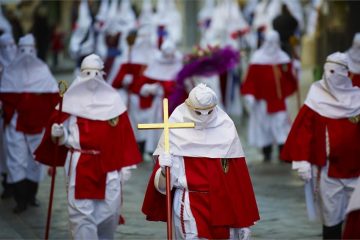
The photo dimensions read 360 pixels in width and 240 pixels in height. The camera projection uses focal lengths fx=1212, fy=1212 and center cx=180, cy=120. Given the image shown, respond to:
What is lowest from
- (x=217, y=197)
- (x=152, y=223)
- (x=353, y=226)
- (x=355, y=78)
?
(x=152, y=223)

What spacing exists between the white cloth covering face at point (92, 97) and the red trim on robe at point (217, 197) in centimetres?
192

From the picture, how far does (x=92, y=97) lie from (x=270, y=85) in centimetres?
665

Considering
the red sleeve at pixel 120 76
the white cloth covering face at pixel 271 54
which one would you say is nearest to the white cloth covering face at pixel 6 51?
the red sleeve at pixel 120 76

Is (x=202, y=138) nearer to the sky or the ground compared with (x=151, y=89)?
nearer to the sky

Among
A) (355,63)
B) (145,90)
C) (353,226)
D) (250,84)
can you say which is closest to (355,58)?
(355,63)

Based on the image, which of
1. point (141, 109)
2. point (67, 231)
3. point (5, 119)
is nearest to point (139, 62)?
point (141, 109)

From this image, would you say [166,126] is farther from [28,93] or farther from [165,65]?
[165,65]

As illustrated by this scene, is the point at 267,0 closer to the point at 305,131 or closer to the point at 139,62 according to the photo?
the point at 139,62

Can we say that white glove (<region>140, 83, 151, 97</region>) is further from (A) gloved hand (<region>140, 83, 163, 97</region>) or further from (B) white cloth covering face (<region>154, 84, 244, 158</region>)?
(B) white cloth covering face (<region>154, 84, 244, 158</region>)

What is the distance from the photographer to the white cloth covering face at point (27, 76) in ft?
45.5

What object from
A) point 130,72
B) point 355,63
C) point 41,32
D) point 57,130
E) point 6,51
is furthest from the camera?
point 41,32

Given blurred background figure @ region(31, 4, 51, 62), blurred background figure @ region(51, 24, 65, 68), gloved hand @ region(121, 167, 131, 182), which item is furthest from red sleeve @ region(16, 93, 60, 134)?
blurred background figure @ region(51, 24, 65, 68)

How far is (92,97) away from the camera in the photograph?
440 inches

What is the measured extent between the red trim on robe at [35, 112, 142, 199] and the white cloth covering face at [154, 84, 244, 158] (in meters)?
1.76
